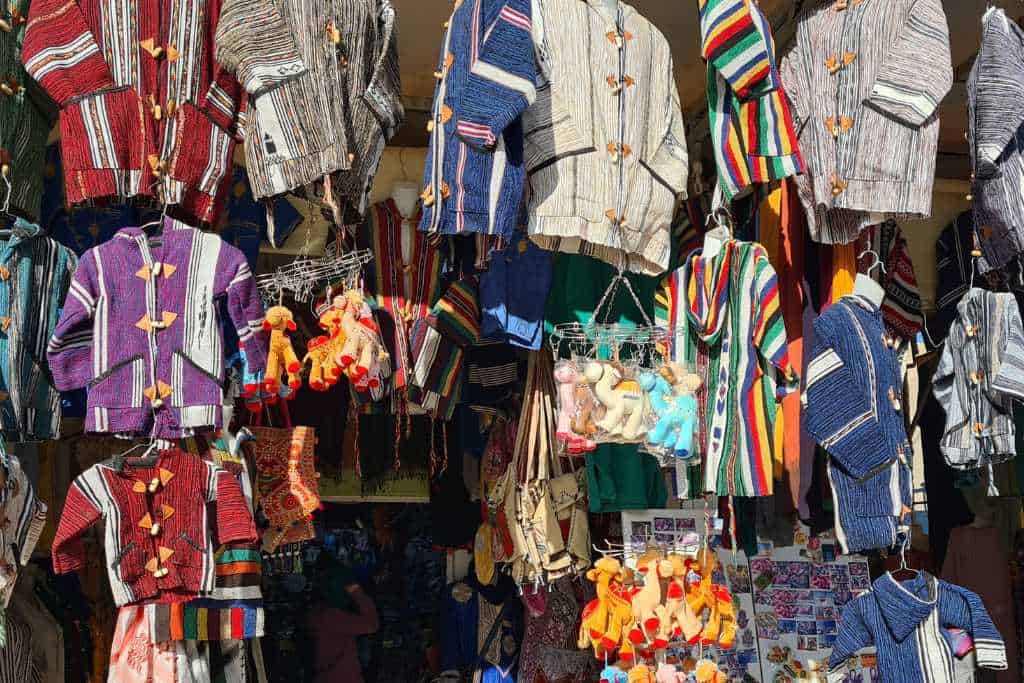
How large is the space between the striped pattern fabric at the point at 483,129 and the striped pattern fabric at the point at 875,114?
112 centimetres

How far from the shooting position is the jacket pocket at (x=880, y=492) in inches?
164

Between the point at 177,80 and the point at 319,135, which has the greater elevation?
the point at 177,80

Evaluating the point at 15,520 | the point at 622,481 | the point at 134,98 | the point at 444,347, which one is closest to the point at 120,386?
the point at 15,520

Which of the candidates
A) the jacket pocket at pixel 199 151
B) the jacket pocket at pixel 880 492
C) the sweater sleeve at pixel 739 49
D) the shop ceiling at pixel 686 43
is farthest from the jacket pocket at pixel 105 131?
the jacket pocket at pixel 880 492

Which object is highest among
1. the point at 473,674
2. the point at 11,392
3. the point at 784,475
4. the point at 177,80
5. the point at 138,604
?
the point at 177,80

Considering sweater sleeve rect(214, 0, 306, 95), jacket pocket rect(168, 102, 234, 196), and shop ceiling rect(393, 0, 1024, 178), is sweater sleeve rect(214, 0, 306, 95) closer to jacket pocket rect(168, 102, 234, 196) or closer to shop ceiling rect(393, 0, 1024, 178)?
jacket pocket rect(168, 102, 234, 196)

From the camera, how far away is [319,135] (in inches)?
149

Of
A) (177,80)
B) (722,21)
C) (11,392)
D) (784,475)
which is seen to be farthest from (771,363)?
(11,392)

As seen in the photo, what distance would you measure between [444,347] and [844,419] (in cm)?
157

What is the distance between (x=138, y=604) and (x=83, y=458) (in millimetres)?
1462

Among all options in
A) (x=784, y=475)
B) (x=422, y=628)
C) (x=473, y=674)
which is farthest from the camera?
(x=422, y=628)

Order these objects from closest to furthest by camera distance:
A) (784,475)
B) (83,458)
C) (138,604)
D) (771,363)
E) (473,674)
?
Answer: (138,604) → (771,363) → (784,475) → (83,458) → (473,674)

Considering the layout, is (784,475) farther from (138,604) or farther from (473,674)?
(138,604)

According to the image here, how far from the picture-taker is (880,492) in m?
4.17
